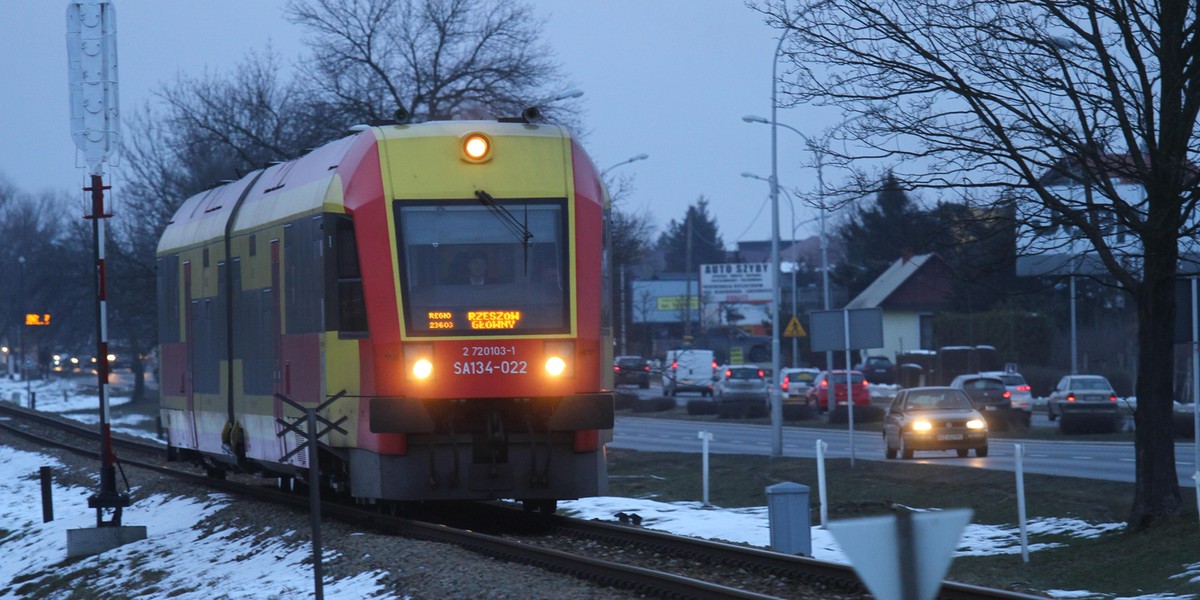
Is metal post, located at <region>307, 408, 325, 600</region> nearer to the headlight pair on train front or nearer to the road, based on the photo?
the headlight pair on train front

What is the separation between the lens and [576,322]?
1432 centimetres

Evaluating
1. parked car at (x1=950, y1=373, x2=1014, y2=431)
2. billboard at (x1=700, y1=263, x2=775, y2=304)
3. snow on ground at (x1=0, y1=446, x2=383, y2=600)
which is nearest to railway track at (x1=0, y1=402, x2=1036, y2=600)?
snow on ground at (x1=0, y1=446, x2=383, y2=600)

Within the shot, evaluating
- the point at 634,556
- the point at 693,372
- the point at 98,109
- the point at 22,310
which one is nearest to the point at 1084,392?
the point at 693,372

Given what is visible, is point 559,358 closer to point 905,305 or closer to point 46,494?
point 46,494

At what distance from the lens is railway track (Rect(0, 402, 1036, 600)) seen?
10.9m

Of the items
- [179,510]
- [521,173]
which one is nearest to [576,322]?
[521,173]

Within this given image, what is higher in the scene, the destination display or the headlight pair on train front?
the destination display

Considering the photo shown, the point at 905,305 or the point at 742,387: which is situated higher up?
the point at 905,305

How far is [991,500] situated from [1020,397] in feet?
87.1

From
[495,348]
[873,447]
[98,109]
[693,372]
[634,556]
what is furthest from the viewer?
[693,372]

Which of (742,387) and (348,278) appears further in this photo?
(742,387)

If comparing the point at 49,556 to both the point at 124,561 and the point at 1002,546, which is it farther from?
the point at 1002,546

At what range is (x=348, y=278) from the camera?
567 inches

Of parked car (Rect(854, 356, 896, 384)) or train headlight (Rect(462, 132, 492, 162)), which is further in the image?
parked car (Rect(854, 356, 896, 384))
